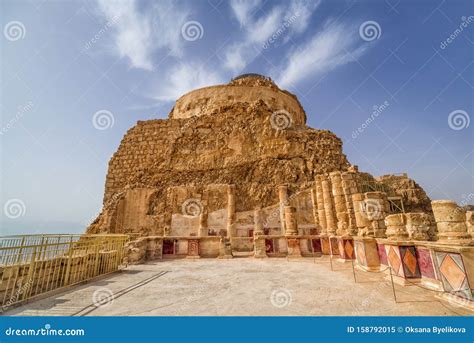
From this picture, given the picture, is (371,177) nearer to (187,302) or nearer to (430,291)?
(430,291)

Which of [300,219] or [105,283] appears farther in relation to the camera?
[300,219]

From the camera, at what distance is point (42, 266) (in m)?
5.01

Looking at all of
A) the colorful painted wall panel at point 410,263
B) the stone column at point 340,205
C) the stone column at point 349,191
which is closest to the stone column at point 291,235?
the stone column at point 340,205

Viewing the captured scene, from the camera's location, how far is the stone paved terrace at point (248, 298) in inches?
142

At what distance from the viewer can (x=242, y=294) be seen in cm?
463

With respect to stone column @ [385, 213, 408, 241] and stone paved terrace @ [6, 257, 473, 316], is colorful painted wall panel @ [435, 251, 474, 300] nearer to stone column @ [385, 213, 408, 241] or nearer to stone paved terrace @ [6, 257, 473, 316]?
stone paved terrace @ [6, 257, 473, 316]

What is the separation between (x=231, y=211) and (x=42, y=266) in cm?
1541

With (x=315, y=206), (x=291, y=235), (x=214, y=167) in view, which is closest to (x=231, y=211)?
→ (x=214, y=167)

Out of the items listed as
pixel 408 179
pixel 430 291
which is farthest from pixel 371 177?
pixel 430 291

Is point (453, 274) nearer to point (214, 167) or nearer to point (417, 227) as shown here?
point (417, 227)

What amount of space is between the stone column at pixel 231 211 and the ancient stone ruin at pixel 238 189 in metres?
0.09

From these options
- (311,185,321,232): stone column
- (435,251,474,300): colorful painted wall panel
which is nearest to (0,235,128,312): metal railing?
(435,251,474,300): colorful painted wall panel

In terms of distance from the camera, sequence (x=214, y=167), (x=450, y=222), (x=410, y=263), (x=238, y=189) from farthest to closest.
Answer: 1. (x=214, y=167)
2. (x=238, y=189)
3. (x=410, y=263)
4. (x=450, y=222)

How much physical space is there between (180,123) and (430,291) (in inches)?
982
